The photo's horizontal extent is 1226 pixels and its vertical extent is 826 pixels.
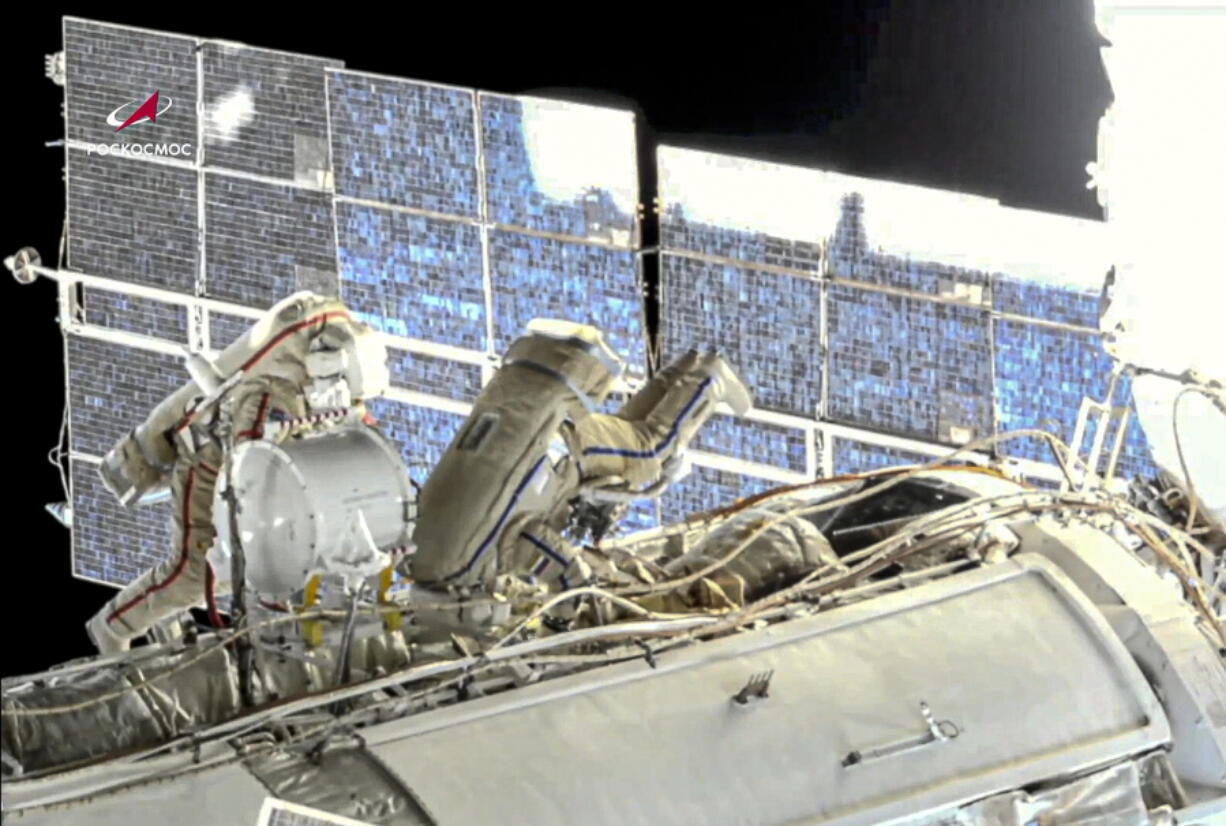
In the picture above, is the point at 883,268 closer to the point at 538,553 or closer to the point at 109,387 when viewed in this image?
the point at 538,553

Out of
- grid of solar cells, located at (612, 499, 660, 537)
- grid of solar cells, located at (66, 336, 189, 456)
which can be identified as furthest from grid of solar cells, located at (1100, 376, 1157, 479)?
grid of solar cells, located at (66, 336, 189, 456)

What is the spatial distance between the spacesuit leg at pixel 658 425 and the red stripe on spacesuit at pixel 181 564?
0.99 m

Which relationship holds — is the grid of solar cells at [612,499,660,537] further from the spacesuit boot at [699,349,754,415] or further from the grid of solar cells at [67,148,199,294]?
the grid of solar cells at [67,148,199,294]

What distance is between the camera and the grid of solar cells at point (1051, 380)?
8.33 m

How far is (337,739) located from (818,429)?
3895mm

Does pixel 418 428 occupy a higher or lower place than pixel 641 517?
higher

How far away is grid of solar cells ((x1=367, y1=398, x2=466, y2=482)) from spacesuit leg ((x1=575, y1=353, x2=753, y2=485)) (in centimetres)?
194

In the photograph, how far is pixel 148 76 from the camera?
9898mm

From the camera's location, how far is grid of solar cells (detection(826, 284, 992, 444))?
852 cm

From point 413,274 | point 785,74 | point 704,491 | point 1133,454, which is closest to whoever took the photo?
point 1133,454

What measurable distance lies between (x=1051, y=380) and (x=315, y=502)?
3402 millimetres

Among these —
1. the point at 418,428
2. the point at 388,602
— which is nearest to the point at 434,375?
the point at 418,428

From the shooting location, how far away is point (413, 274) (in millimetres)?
9352

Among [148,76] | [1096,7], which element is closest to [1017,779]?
[1096,7]
